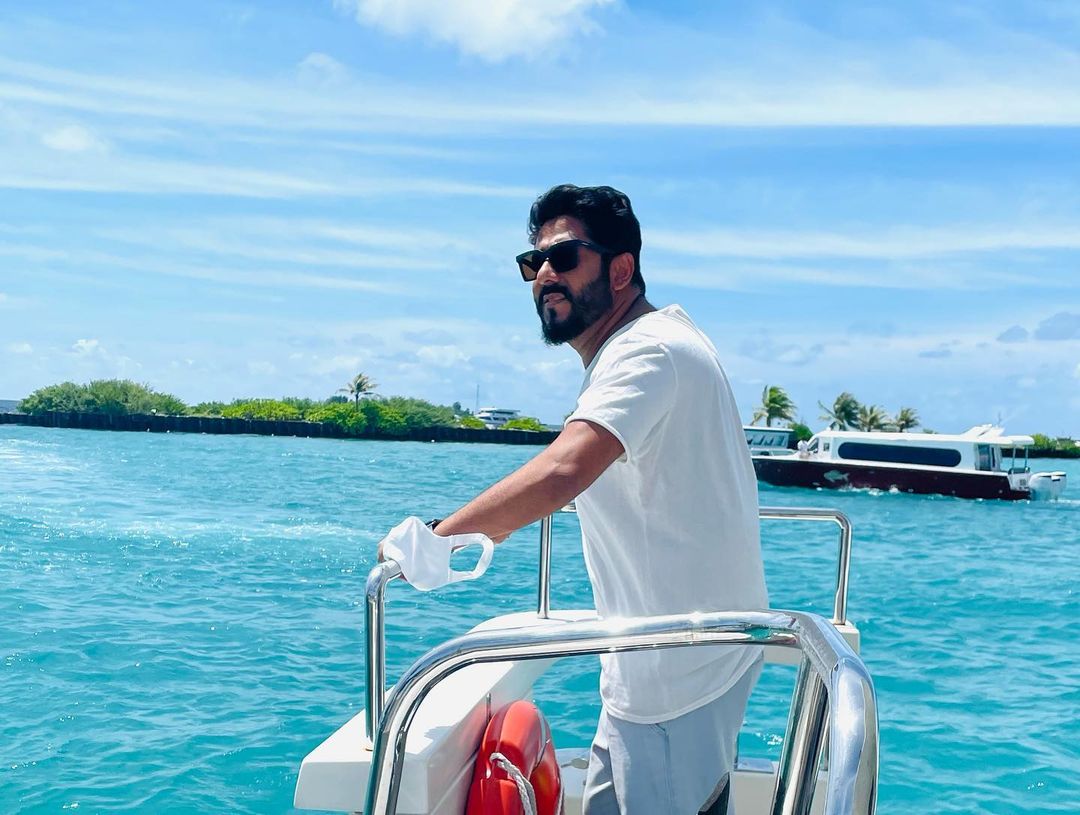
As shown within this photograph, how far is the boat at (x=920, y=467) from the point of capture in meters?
32.6

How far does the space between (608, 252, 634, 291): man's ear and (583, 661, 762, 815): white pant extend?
75 centimetres

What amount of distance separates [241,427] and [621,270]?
8068 centimetres

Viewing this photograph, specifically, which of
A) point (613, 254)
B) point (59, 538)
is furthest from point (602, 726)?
point (59, 538)

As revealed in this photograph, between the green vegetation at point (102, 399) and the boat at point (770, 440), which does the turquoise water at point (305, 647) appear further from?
the green vegetation at point (102, 399)

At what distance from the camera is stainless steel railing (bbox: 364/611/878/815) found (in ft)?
4.00

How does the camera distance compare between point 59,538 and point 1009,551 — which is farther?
point 1009,551

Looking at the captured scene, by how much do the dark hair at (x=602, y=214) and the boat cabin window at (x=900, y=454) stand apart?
33774 mm

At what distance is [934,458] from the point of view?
3369 centimetres

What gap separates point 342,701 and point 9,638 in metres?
3.65

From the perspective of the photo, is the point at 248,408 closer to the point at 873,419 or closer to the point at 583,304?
the point at 873,419

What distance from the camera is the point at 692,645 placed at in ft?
4.46

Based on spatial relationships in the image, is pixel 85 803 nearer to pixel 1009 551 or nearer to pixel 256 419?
pixel 1009 551

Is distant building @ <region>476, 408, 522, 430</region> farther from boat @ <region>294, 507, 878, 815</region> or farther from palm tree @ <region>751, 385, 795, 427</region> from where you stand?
boat @ <region>294, 507, 878, 815</region>

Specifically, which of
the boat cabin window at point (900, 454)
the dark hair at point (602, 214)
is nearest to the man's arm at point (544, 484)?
the dark hair at point (602, 214)
